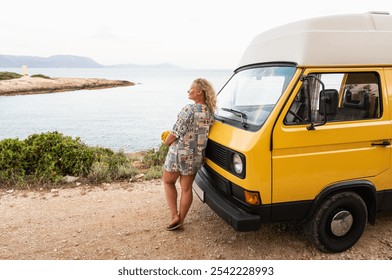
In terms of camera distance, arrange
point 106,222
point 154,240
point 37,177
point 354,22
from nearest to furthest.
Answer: point 354,22
point 154,240
point 106,222
point 37,177

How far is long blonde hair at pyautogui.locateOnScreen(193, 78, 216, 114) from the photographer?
4.13 meters

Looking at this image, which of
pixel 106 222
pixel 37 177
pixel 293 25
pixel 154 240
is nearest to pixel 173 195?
pixel 154 240

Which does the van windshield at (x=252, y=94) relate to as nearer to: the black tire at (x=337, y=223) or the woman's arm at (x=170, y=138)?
the woman's arm at (x=170, y=138)

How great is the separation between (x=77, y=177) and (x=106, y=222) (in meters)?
2.37

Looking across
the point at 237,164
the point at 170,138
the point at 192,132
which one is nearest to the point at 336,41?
the point at 237,164

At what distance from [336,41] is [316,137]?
113cm

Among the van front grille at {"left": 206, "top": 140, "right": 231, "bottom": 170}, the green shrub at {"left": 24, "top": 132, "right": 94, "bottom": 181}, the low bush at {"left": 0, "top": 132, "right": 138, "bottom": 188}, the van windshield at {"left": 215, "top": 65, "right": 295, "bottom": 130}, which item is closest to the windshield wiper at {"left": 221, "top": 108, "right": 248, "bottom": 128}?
the van windshield at {"left": 215, "top": 65, "right": 295, "bottom": 130}

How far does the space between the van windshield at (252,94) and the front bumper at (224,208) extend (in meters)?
0.90

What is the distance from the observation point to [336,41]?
12.0 ft

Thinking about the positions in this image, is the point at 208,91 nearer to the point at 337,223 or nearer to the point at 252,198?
the point at 252,198

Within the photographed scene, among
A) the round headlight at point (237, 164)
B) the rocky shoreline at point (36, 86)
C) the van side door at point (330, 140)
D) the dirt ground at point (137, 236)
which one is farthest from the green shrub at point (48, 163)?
the rocky shoreline at point (36, 86)

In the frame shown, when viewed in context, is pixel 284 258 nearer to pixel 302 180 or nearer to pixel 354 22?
pixel 302 180

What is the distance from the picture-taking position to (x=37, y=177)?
6676 mm

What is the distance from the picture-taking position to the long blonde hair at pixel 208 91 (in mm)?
4129
